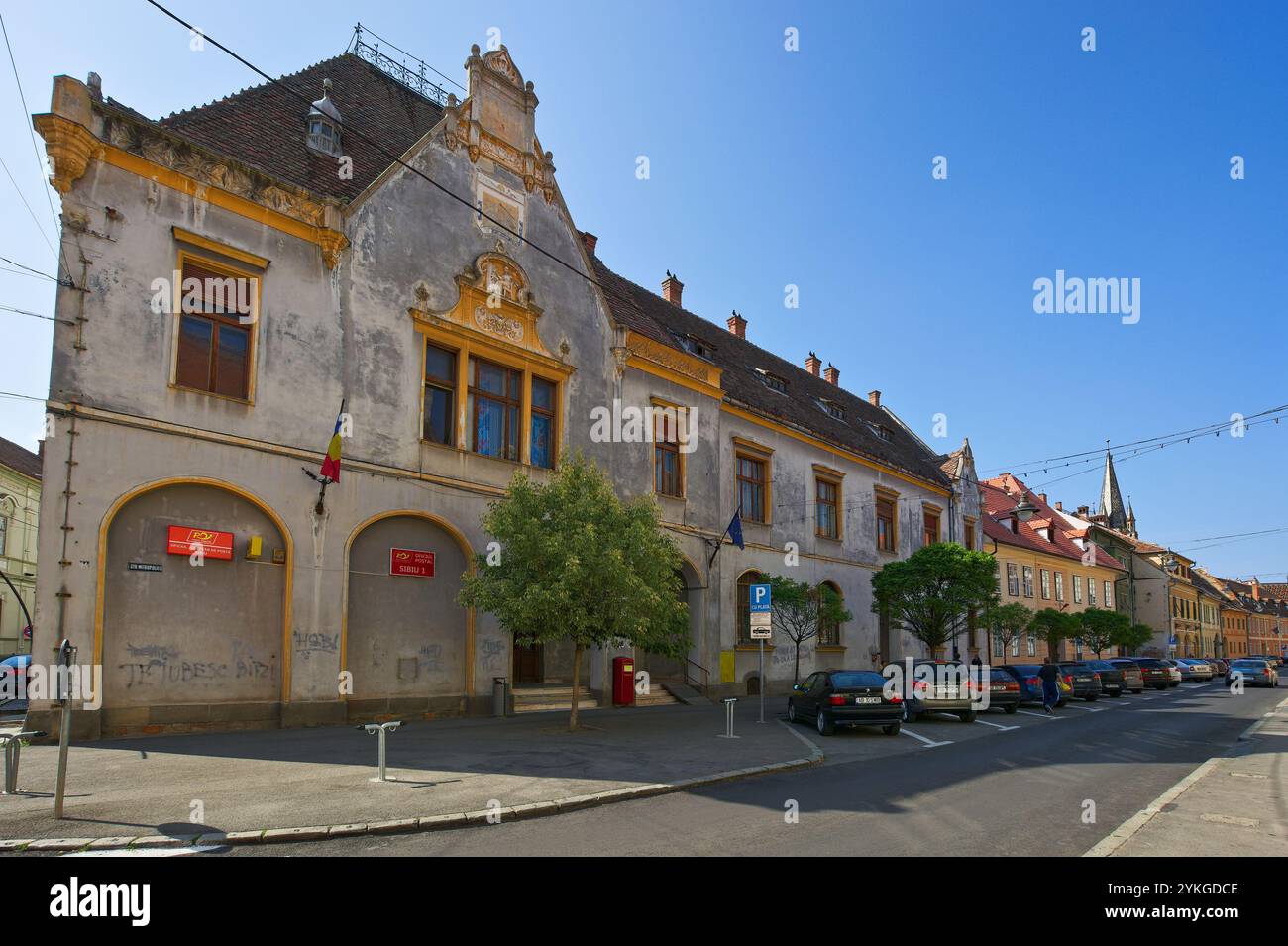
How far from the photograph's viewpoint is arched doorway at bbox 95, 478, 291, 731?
14.0 m

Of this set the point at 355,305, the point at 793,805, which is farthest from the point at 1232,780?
the point at 355,305

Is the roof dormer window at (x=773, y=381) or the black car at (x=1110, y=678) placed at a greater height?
the roof dormer window at (x=773, y=381)

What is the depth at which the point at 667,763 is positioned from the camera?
1258 cm

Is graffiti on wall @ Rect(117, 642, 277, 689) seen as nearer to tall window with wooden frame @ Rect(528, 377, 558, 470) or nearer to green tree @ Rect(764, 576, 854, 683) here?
tall window with wooden frame @ Rect(528, 377, 558, 470)

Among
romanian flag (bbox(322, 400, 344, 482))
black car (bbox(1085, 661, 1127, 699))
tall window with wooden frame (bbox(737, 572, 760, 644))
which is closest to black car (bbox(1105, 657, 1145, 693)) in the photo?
black car (bbox(1085, 661, 1127, 699))

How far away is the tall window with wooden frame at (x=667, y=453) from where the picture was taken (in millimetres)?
25359

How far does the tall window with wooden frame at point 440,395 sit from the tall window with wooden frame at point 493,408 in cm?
42

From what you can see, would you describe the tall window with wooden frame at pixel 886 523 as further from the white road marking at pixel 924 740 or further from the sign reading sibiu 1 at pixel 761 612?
the sign reading sibiu 1 at pixel 761 612

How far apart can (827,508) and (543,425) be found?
16127mm

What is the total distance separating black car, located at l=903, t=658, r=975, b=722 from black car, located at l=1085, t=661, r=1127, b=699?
47.8ft

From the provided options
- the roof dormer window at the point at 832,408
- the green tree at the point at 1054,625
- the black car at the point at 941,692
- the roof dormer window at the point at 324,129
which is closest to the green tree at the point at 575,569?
the black car at the point at 941,692

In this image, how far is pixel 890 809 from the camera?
950 cm
